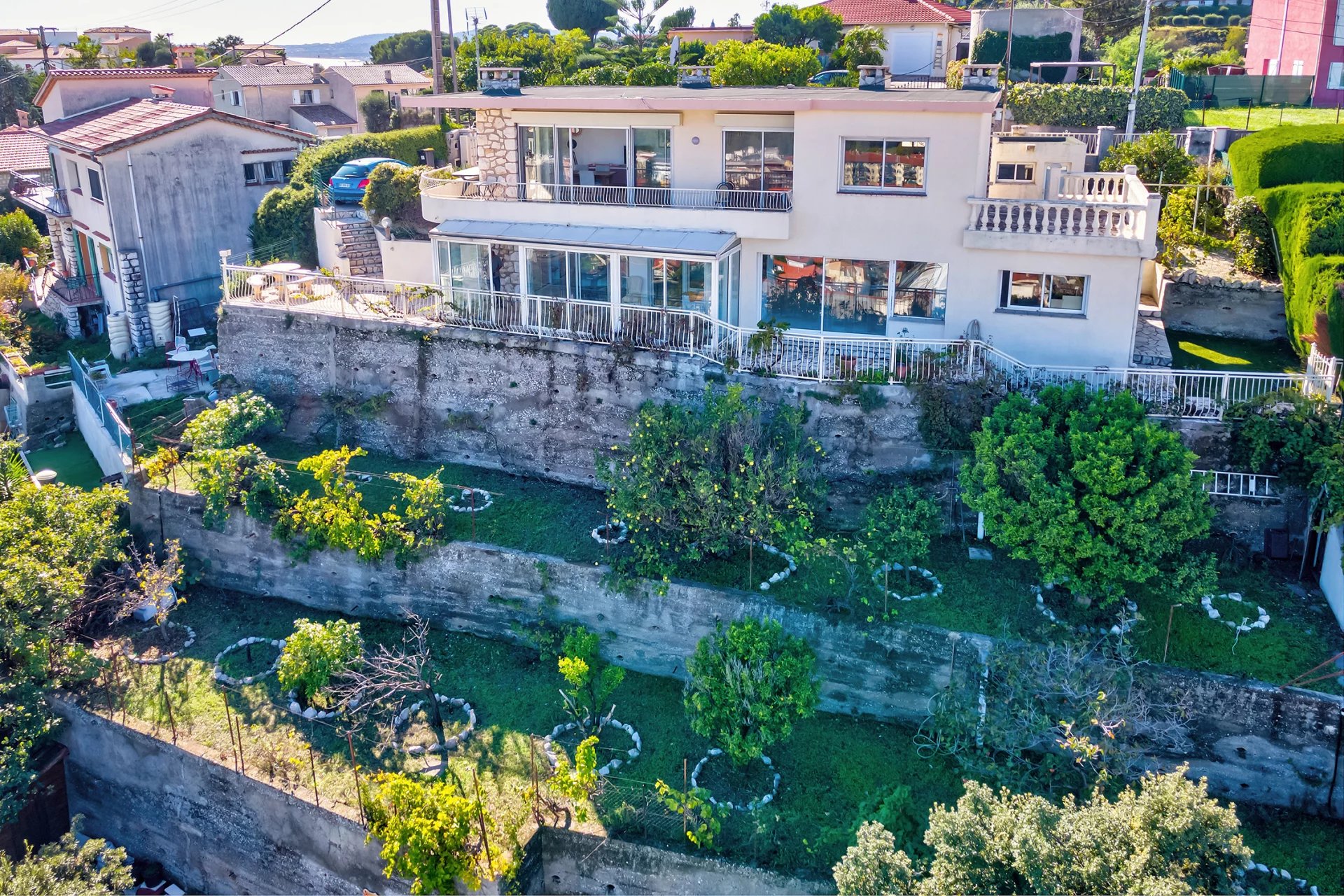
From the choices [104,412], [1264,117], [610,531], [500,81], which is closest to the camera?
[610,531]

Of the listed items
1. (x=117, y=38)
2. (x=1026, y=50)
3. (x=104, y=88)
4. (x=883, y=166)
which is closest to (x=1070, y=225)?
(x=883, y=166)

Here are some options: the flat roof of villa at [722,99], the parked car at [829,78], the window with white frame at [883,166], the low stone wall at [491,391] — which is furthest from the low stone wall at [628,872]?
the parked car at [829,78]

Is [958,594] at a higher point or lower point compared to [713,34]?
lower

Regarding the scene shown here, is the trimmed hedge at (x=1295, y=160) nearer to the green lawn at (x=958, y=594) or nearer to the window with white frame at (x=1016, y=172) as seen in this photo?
the window with white frame at (x=1016, y=172)

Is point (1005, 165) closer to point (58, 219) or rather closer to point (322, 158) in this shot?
point (322, 158)

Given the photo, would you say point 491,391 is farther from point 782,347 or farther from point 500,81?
point 500,81

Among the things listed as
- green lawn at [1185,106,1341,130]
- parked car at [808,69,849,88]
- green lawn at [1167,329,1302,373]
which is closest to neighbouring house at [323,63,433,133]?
parked car at [808,69,849,88]

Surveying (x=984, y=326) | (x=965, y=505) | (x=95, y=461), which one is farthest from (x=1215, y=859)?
(x=95, y=461)
